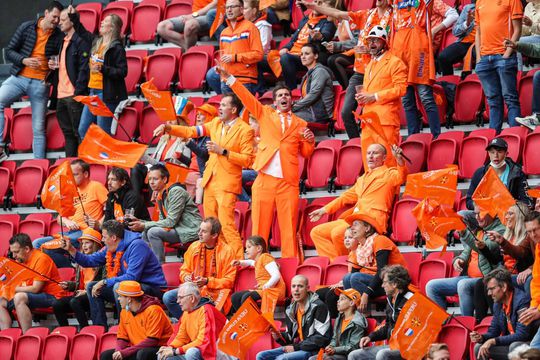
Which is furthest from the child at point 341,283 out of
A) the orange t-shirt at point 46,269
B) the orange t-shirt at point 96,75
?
the orange t-shirt at point 96,75

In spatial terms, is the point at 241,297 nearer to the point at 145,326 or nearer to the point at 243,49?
the point at 145,326

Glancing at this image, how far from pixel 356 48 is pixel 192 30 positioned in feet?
10.1

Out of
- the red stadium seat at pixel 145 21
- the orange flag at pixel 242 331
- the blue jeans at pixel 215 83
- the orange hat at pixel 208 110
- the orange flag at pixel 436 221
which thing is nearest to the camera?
the orange flag at pixel 436 221

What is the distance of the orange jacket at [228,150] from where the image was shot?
14.6 metres

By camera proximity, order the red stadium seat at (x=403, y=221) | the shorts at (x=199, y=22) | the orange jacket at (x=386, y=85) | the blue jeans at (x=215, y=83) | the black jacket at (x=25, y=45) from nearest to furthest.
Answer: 1. the red stadium seat at (x=403, y=221)
2. the orange jacket at (x=386, y=85)
3. the blue jeans at (x=215, y=83)
4. the black jacket at (x=25, y=45)
5. the shorts at (x=199, y=22)

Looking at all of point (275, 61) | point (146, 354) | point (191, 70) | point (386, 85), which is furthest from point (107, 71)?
point (146, 354)

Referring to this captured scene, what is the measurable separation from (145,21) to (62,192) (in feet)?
12.5

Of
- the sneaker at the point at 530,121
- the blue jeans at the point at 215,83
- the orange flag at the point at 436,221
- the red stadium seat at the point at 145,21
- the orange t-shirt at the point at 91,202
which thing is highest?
the red stadium seat at the point at 145,21

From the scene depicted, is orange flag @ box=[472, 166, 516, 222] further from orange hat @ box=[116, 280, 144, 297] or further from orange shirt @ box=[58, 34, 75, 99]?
orange shirt @ box=[58, 34, 75, 99]

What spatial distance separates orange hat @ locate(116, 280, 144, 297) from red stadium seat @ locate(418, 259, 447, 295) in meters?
2.48

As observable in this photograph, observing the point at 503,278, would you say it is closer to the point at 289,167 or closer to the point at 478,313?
the point at 478,313

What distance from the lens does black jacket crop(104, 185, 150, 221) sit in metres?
15.0

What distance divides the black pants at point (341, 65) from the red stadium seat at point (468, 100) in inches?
48.8

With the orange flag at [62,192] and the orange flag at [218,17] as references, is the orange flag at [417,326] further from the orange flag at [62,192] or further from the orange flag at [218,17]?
the orange flag at [218,17]
